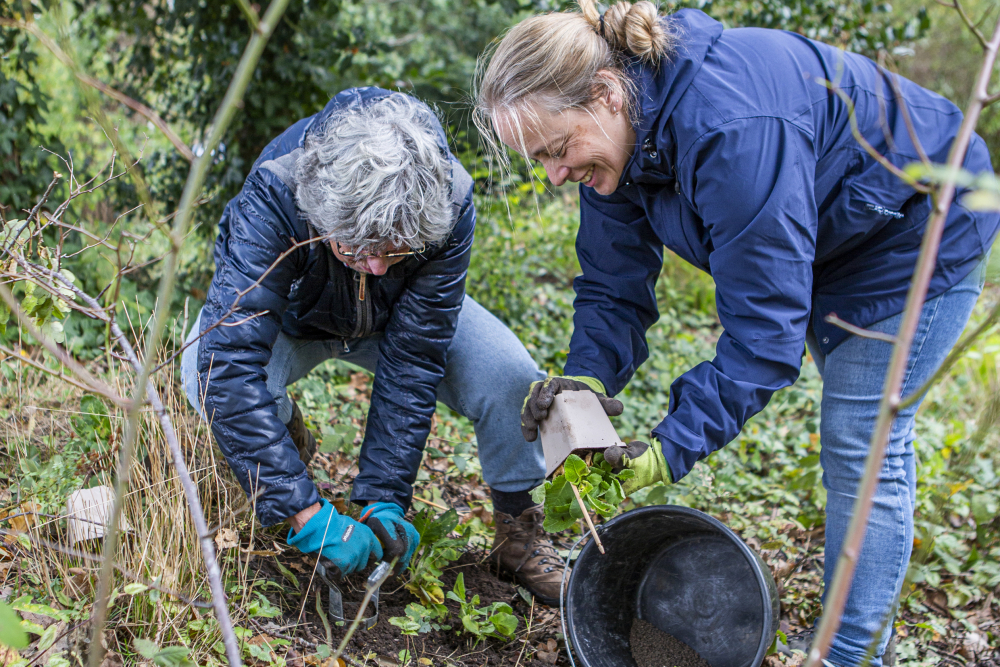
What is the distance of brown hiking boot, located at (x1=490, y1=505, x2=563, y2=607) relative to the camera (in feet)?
7.93

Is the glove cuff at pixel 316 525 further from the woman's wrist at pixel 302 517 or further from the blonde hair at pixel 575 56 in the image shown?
the blonde hair at pixel 575 56

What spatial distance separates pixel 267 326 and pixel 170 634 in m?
0.78

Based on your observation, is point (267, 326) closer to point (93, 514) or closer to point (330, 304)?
point (330, 304)

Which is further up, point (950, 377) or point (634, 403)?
point (634, 403)

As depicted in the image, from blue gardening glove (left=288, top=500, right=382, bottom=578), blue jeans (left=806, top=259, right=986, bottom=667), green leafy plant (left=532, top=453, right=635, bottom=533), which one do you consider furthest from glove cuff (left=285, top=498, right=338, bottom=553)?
blue jeans (left=806, top=259, right=986, bottom=667)

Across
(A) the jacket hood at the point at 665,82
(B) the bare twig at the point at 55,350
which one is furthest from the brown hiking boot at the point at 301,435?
(B) the bare twig at the point at 55,350

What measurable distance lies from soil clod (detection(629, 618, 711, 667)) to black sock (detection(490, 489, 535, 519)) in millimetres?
511

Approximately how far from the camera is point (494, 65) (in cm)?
181

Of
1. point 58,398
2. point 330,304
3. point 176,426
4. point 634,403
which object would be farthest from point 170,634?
point 634,403

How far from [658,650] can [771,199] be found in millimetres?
1313

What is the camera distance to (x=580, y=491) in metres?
1.81

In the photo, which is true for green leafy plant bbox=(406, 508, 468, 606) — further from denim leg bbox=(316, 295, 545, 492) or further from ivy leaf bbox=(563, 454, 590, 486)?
ivy leaf bbox=(563, 454, 590, 486)

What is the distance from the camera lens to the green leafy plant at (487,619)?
201 cm

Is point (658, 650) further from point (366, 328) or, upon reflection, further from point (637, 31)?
point (637, 31)
